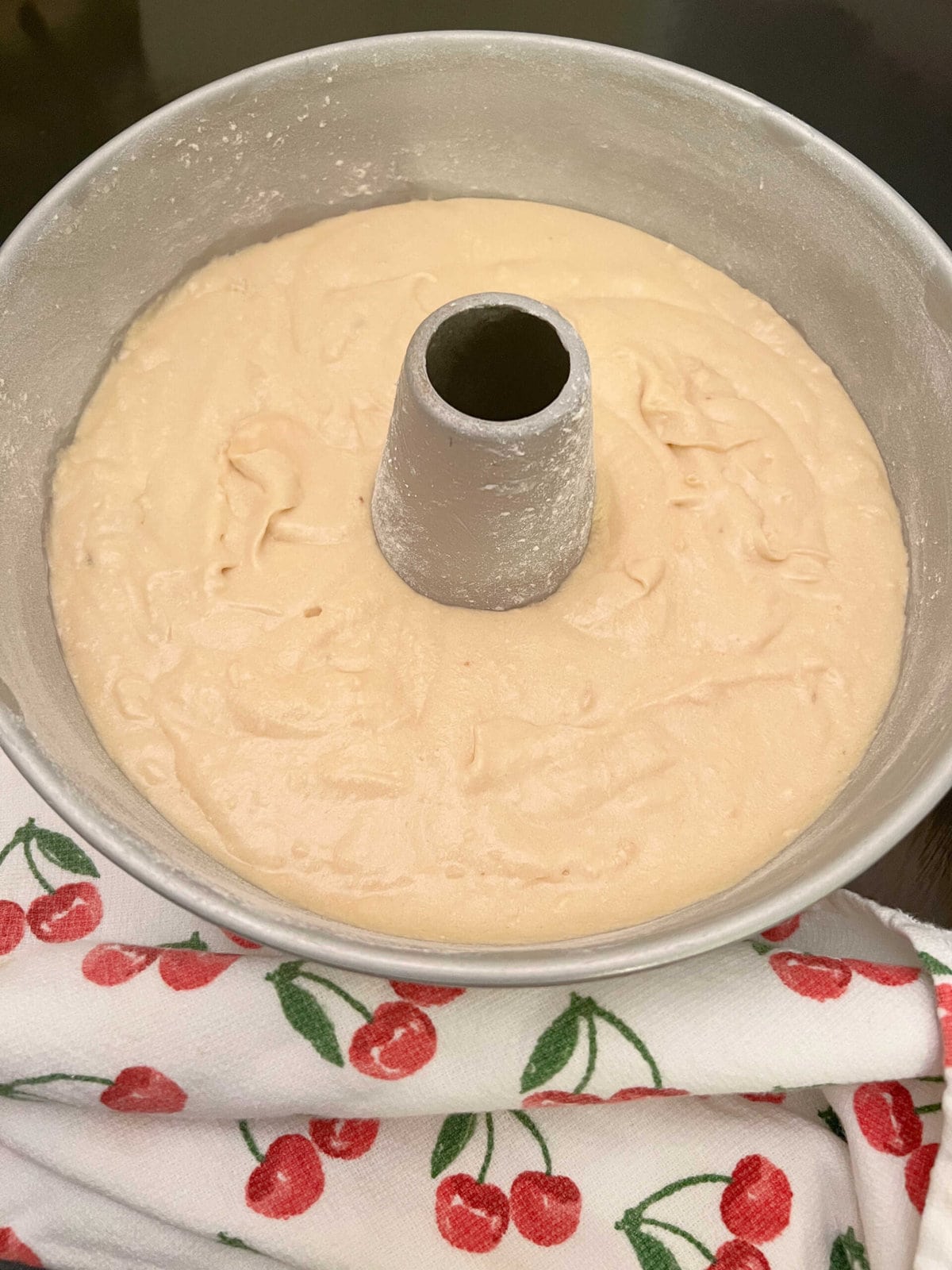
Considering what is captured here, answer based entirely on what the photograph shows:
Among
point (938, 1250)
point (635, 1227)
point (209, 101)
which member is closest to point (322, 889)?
point (635, 1227)

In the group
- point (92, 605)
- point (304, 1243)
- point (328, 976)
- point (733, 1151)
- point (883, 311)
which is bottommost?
point (304, 1243)

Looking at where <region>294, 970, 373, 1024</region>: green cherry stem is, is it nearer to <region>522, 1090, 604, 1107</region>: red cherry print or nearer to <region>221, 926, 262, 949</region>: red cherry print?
<region>221, 926, 262, 949</region>: red cherry print

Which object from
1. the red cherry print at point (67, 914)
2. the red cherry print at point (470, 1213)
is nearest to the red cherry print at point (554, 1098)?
the red cherry print at point (470, 1213)

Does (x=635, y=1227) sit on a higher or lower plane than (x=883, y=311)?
lower

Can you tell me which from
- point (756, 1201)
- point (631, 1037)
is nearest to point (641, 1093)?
point (631, 1037)

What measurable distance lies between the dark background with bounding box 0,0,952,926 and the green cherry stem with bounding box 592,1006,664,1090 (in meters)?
1.13

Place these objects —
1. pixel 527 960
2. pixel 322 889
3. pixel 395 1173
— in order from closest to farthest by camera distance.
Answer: pixel 527 960, pixel 322 889, pixel 395 1173

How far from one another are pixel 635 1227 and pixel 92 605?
74 centimetres

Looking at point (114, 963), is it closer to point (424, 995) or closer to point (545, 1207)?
point (424, 995)

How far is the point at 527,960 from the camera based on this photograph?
88cm

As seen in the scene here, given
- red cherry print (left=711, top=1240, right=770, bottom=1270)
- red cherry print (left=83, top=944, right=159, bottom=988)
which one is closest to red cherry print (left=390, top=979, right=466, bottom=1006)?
red cherry print (left=83, top=944, right=159, bottom=988)

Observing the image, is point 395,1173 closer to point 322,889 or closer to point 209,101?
point 322,889

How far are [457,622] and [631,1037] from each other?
0.40m

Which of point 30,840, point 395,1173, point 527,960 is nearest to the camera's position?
point 527,960
